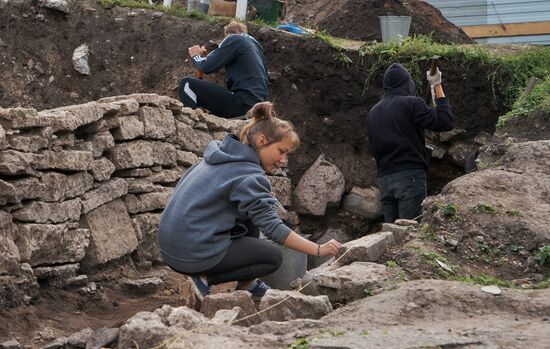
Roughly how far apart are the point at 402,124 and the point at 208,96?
97.3 inches

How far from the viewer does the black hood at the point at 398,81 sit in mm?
8641

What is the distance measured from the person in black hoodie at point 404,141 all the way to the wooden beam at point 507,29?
6.64 m

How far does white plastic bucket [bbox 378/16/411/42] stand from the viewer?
12445 millimetres

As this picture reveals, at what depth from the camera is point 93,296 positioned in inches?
296

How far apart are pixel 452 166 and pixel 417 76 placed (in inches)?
43.9

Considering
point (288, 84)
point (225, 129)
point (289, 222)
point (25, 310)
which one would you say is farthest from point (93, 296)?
point (288, 84)

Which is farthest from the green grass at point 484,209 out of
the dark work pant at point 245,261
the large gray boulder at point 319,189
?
the large gray boulder at point 319,189

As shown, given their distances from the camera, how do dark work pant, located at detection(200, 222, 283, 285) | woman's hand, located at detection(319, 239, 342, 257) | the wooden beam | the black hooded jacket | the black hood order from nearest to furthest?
woman's hand, located at detection(319, 239, 342, 257) < dark work pant, located at detection(200, 222, 283, 285) < the black hooded jacket < the black hood < the wooden beam

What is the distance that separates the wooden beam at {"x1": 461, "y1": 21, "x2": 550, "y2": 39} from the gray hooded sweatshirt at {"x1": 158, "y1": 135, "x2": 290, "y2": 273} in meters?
9.83

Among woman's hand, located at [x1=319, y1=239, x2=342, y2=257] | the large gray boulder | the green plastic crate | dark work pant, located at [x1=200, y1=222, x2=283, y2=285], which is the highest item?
the green plastic crate

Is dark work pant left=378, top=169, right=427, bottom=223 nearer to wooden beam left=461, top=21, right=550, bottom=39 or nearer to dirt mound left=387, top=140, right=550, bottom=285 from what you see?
dirt mound left=387, top=140, right=550, bottom=285

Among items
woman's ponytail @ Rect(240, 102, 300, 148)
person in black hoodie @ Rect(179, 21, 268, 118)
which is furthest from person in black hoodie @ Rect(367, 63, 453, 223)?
woman's ponytail @ Rect(240, 102, 300, 148)

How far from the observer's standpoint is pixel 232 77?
9984 mm

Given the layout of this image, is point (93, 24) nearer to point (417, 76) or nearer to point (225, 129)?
point (225, 129)
